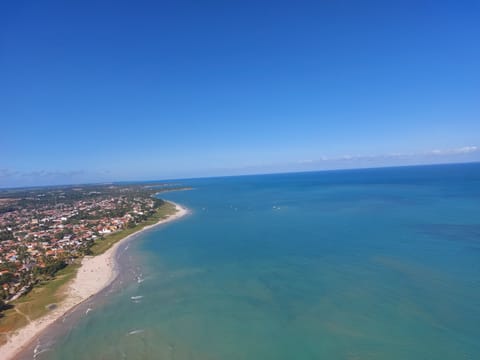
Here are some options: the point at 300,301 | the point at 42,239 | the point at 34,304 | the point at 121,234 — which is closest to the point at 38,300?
the point at 34,304

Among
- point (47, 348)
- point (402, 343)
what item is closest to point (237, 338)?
point (402, 343)

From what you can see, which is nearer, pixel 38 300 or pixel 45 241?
pixel 38 300

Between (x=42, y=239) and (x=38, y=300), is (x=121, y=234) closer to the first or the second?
(x=42, y=239)

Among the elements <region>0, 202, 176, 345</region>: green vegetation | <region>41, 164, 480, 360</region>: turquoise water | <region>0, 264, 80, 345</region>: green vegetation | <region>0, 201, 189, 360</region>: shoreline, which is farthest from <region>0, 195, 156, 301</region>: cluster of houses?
<region>41, 164, 480, 360</region>: turquoise water

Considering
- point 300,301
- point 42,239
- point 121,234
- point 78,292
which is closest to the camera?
point 300,301

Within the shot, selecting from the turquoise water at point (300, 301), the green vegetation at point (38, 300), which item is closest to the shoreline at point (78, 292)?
the green vegetation at point (38, 300)

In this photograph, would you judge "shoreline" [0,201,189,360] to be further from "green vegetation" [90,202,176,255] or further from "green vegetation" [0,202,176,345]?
"green vegetation" [90,202,176,255]

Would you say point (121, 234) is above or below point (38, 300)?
above
